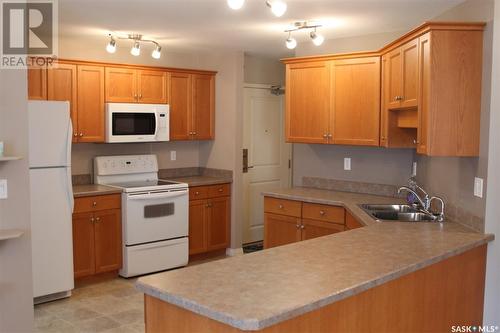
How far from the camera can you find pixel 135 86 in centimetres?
582

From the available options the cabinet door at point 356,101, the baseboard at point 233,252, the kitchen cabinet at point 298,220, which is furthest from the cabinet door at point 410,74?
the baseboard at point 233,252

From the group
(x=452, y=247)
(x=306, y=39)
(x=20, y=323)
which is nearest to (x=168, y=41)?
(x=306, y=39)

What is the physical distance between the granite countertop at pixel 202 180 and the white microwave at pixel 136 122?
1.80ft

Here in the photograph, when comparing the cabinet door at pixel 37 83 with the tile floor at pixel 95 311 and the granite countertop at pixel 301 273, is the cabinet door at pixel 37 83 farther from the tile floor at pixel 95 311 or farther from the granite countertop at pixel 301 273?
the granite countertop at pixel 301 273

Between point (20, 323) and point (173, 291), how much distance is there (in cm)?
189

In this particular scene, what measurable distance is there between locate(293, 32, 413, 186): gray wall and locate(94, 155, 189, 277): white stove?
1.31 metres

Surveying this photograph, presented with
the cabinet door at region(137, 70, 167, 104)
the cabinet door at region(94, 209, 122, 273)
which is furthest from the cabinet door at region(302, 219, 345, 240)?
the cabinet door at region(137, 70, 167, 104)

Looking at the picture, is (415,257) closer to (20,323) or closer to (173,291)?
(173,291)

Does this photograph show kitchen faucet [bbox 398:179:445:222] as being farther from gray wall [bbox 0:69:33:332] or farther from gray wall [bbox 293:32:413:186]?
gray wall [bbox 0:69:33:332]

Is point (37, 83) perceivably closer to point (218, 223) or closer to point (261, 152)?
point (218, 223)

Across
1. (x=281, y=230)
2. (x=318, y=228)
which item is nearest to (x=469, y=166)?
(x=318, y=228)

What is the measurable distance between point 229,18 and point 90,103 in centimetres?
187

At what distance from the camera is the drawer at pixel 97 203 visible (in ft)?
16.6

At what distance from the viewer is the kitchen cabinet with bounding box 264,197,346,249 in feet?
15.5
